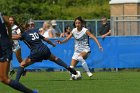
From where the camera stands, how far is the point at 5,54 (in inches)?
501

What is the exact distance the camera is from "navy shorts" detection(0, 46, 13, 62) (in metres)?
12.7

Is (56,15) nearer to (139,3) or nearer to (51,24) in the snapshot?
(139,3)

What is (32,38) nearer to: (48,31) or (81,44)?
(81,44)

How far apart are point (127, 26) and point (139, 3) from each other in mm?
4426

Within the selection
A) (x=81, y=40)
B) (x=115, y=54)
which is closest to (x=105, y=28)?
(x=115, y=54)

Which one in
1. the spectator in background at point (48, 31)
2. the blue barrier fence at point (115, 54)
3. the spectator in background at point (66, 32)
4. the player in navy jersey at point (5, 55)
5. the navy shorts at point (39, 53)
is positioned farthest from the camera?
the spectator in background at point (66, 32)

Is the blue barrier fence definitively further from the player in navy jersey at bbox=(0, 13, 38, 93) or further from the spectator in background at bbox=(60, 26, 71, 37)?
the player in navy jersey at bbox=(0, 13, 38, 93)

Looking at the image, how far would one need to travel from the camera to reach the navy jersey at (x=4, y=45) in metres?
12.7

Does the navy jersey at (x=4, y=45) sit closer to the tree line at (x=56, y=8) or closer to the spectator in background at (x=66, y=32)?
the spectator in background at (x=66, y=32)

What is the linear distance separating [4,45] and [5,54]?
0.54ft

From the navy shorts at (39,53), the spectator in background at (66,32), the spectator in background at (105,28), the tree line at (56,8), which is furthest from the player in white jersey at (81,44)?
the tree line at (56,8)

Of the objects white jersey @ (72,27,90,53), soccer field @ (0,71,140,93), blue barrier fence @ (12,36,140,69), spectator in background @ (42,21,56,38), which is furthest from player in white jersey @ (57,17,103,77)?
spectator in background @ (42,21,56,38)

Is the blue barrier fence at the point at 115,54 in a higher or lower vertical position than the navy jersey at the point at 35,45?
lower

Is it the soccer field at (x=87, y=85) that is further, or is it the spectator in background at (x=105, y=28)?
the spectator in background at (x=105, y=28)
